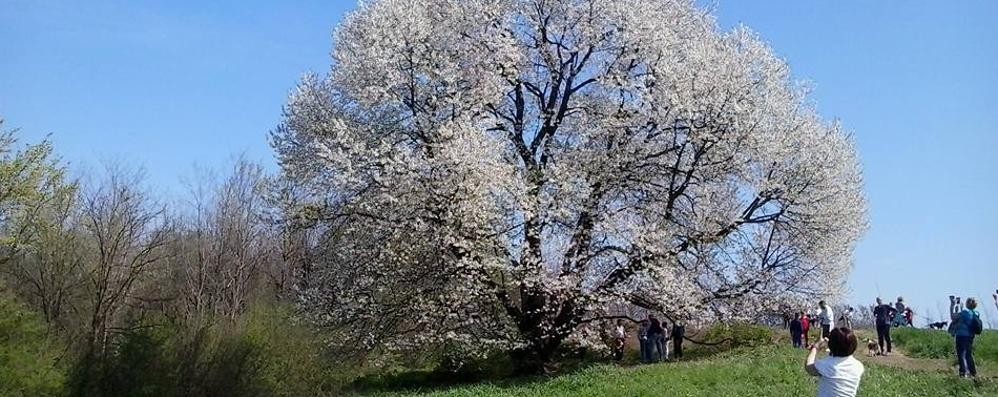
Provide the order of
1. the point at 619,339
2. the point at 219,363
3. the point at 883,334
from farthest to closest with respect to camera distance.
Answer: the point at 619,339
the point at 883,334
the point at 219,363

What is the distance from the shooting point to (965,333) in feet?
53.0

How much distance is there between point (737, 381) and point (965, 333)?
4309 mm

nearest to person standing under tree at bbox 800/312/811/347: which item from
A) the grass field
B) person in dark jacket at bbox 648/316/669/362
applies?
the grass field

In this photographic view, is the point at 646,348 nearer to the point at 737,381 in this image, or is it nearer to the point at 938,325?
the point at 737,381

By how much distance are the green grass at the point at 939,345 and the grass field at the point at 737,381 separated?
10cm

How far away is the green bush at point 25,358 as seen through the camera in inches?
686

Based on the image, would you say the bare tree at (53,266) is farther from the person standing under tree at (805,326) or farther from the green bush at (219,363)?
the person standing under tree at (805,326)

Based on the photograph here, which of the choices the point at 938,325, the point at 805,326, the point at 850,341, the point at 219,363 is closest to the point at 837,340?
the point at 850,341

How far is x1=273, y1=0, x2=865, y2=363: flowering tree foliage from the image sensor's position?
20984 millimetres

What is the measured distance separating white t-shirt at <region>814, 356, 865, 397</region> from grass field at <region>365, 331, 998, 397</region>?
9945 mm

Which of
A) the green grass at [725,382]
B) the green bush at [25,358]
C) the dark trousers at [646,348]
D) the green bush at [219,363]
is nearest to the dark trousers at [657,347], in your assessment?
the dark trousers at [646,348]

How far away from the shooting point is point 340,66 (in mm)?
22484

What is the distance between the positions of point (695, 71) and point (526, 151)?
4564 mm

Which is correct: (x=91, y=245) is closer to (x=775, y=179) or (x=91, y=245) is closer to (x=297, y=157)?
(x=297, y=157)
